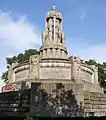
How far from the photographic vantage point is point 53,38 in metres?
30.4

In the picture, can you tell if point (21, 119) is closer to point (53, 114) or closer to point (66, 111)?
A: point (53, 114)

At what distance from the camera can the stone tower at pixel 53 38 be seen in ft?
95.9

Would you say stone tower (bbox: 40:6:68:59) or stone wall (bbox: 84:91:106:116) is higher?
stone tower (bbox: 40:6:68:59)

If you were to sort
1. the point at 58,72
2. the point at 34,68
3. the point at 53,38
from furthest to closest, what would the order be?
the point at 53,38, the point at 58,72, the point at 34,68

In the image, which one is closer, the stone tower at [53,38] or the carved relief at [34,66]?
the carved relief at [34,66]

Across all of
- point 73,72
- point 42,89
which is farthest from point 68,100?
point 73,72

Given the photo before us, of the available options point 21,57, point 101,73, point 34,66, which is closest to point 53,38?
point 34,66

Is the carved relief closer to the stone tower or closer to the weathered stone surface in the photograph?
the weathered stone surface

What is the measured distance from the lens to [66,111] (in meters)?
12.1

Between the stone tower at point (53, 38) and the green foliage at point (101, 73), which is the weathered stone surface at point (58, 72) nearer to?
the stone tower at point (53, 38)

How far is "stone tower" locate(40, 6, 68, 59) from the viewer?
29234 mm

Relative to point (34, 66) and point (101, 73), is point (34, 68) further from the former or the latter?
point (101, 73)

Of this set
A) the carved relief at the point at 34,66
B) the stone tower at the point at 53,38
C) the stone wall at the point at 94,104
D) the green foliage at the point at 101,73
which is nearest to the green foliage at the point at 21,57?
the green foliage at the point at 101,73

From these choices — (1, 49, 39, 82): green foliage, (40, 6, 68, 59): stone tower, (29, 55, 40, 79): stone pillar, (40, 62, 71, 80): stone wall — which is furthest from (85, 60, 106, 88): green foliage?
(29, 55, 40, 79): stone pillar
